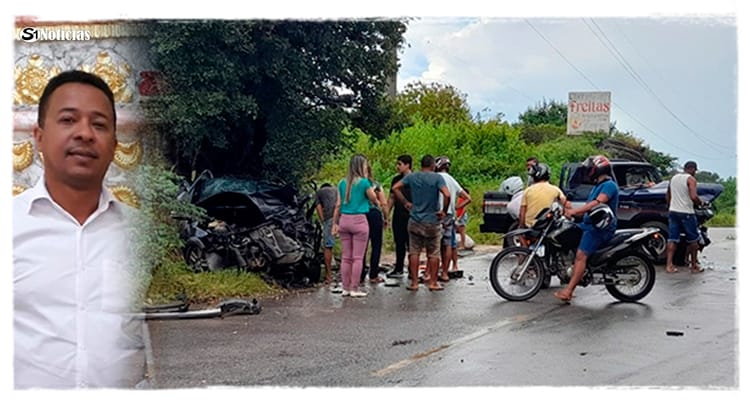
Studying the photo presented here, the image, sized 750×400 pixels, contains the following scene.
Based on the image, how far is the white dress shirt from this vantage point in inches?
156

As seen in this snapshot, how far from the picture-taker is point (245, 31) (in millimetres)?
9461

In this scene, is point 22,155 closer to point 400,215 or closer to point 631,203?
point 400,215

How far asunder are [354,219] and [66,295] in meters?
6.00

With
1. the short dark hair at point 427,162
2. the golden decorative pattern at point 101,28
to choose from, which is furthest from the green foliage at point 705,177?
the golden decorative pattern at point 101,28

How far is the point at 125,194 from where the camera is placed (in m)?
4.88

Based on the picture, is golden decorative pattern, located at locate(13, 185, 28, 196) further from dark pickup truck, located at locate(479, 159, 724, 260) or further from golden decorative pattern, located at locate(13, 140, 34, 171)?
dark pickup truck, located at locate(479, 159, 724, 260)

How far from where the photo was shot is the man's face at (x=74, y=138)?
400 centimetres

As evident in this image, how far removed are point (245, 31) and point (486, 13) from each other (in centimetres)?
479

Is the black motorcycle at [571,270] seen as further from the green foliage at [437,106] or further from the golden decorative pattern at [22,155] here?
the green foliage at [437,106]

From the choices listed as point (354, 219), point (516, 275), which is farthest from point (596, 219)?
point (354, 219)

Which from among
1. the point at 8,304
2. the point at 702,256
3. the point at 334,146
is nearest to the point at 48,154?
the point at 8,304

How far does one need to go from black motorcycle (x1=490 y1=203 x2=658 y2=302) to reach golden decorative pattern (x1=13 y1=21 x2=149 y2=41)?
17.4 ft

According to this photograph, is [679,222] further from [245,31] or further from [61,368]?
[61,368]

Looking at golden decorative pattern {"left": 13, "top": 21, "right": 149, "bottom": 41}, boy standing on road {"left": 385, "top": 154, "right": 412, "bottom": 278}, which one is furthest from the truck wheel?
golden decorative pattern {"left": 13, "top": 21, "right": 149, "bottom": 41}
